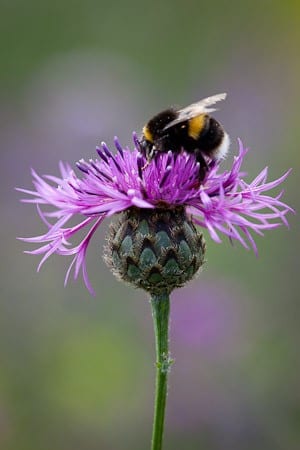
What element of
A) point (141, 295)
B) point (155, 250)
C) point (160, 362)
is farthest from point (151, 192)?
point (141, 295)

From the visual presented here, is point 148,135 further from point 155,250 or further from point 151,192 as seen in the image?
point 155,250

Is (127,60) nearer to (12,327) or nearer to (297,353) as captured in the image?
(12,327)

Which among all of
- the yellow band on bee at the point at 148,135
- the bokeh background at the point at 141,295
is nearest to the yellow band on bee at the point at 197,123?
the yellow band on bee at the point at 148,135

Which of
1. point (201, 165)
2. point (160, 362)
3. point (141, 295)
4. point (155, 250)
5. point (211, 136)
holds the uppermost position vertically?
point (211, 136)

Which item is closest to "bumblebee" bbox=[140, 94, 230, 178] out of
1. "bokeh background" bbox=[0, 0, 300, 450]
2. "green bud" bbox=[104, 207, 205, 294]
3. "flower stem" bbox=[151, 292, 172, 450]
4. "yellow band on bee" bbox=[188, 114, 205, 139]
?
"yellow band on bee" bbox=[188, 114, 205, 139]

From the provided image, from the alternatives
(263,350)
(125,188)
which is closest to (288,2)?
(263,350)

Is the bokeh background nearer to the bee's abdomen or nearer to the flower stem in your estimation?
the flower stem

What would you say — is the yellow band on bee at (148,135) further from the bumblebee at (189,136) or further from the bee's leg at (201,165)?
the bee's leg at (201,165)
